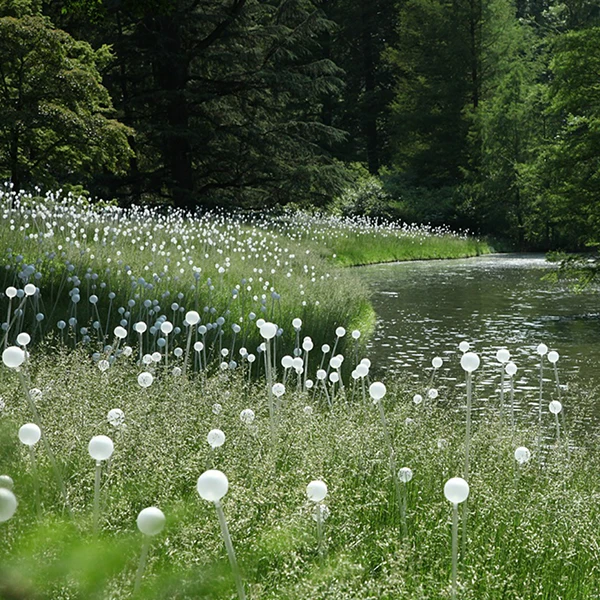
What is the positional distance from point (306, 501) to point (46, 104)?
603 inches

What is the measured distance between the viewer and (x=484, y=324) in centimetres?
1251

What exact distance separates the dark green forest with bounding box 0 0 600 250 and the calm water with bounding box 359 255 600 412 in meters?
1.76

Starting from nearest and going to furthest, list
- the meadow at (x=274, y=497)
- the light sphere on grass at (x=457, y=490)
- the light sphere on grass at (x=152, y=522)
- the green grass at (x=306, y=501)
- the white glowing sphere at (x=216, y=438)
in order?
the light sphere on grass at (x=152, y=522) < the light sphere on grass at (x=457, y=490) < the meadow at (x=274, y=497) < the white glowing sphere at (x=216, y=438) < the green grass at (x=306, y=501)

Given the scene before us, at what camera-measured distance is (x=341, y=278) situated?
13500 millimetres

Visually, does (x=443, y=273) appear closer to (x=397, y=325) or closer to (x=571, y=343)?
(x=397, y=325)

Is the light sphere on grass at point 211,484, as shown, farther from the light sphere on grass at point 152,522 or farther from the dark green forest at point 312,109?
the dark green forest at point 312,109

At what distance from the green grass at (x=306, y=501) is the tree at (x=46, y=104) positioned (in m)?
12.6

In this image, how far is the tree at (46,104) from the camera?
16.1m

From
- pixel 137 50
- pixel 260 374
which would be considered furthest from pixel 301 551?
pixel 137 50

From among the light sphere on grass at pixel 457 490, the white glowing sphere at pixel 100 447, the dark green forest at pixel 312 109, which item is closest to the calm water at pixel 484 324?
the dark green forest at pixel 312 109

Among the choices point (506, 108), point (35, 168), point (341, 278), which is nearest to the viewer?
point (341, 278)

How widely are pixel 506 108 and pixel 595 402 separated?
31.1 metres

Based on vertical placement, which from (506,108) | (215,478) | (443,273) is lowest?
(443,273)

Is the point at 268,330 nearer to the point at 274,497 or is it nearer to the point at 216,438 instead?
the point at 274,497
